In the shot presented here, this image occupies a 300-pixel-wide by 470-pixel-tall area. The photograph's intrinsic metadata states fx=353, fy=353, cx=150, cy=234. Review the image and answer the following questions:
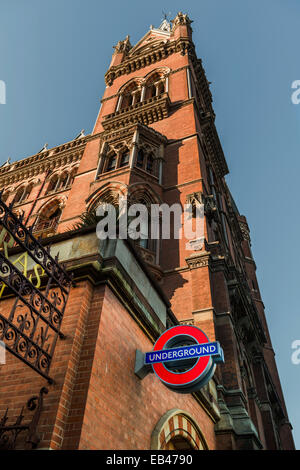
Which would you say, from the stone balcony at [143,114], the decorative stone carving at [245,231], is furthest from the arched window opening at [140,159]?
the decorative stone carving at [245,231]

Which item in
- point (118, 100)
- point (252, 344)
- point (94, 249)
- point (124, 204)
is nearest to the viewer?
point (94, 249)

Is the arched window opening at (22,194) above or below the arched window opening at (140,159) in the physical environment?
above

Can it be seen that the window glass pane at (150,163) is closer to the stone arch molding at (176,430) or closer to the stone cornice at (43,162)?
the stone cornice at (43,162)

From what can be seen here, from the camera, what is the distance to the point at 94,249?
647 centimetres

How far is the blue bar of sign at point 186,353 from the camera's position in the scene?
19.5 feet

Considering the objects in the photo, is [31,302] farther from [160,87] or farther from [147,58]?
[147,58]


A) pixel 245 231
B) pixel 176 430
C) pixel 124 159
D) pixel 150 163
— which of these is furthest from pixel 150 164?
pixel 245 231

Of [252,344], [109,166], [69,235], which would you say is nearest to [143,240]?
[109,166]

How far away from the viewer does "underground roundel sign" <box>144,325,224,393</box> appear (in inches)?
231

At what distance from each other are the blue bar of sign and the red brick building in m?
0.37

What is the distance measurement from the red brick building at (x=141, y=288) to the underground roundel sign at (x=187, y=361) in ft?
1.43
